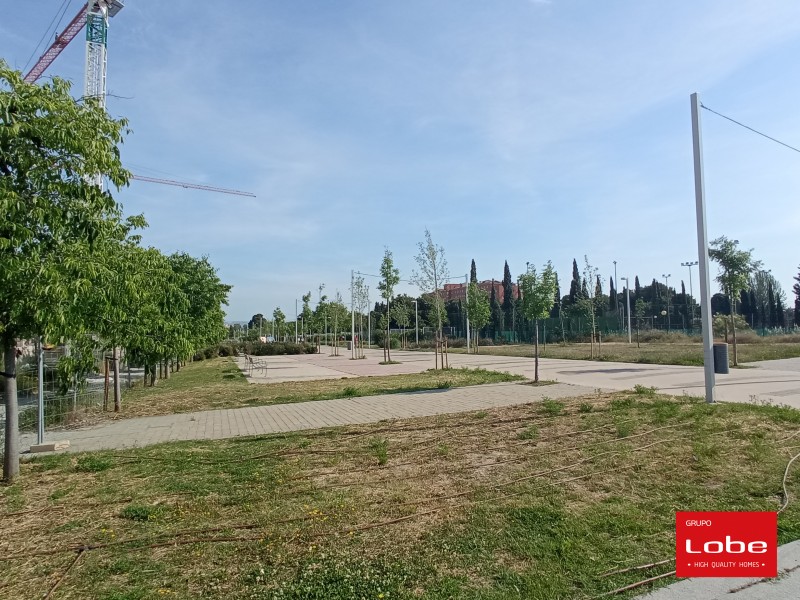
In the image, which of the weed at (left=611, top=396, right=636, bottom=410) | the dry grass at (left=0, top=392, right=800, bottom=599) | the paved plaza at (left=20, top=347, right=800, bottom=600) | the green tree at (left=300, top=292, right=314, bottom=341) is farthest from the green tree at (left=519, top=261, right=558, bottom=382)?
the green tree at (left=300, top=292, right=314, bottom=341)

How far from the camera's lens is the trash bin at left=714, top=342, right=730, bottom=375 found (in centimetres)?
1066

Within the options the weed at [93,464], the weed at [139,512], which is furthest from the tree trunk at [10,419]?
the weed at [139,512]

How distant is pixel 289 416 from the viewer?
36.2ft

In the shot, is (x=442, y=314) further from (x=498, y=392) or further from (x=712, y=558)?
(x=712, y=558)

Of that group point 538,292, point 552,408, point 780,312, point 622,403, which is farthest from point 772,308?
point 552,408

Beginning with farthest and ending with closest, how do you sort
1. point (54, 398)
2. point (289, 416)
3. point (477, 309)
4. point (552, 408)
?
point (477, 309) → point (54, 398) → point (289, 416) → point (552, 408)

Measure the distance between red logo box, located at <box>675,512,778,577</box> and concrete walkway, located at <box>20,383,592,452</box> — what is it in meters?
6.23

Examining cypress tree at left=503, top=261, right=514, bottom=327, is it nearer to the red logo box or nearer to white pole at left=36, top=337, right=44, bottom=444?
white pole at left=36, top=337, right=44, bottom=444

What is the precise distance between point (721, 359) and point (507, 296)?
70852 millimetres

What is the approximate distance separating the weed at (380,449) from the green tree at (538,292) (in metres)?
9.69

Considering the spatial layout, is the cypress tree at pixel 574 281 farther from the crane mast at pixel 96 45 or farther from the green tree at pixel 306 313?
the crane mast at pixel 96 45

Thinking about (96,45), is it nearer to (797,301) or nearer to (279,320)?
(279,320)

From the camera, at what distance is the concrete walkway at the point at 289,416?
9227mm

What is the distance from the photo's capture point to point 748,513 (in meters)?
4.46
